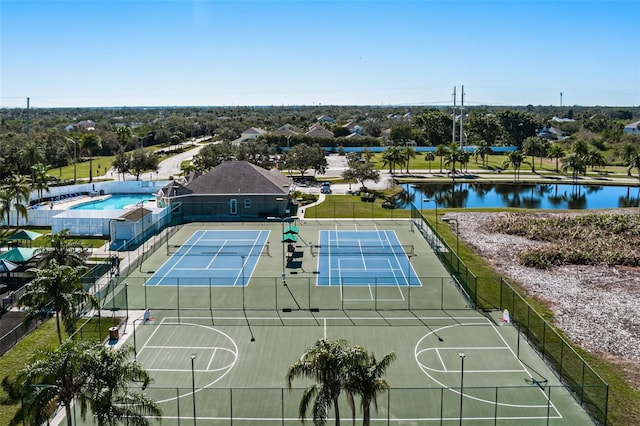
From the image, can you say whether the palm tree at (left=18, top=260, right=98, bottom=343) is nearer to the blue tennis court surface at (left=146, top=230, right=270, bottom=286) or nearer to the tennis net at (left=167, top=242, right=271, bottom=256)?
the blue tennis court surface at (left=146, top=230, right=270, bottom=286)

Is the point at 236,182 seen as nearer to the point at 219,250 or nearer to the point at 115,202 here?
the point at 219,250

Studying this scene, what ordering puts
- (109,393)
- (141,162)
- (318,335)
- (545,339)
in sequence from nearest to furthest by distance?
(109,393), (545,339), (318,335), (141,162)

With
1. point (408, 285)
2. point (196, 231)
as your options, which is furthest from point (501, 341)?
point (196, 231)

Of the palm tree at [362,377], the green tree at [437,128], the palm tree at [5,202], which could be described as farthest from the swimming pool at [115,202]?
the green tree at [437,128]

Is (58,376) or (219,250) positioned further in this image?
(219,250)

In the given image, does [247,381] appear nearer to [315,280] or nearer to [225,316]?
[225,316]

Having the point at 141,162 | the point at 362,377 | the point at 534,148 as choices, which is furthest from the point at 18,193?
the point at 534,148

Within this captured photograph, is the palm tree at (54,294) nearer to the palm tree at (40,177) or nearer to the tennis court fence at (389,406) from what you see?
the tennis court fence at (389,406)
